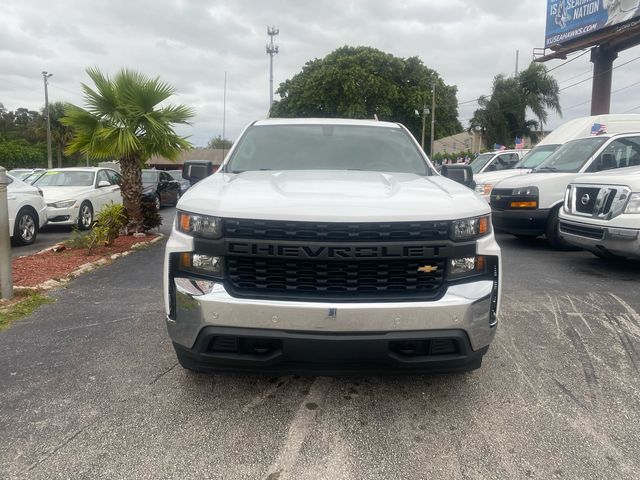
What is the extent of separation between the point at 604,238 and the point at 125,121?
761 centimetres

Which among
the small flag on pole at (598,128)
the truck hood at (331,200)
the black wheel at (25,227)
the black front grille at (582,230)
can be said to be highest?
the small flag on pole at (598,128)

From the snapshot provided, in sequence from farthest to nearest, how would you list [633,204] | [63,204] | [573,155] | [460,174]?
1. [63,204]
2. [573,155]
3. [633,204]
4. [460,174]

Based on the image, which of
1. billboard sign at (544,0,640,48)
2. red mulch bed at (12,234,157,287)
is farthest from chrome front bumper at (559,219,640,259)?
billboard sign at (544,0,640,48)

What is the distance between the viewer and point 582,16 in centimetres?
2902

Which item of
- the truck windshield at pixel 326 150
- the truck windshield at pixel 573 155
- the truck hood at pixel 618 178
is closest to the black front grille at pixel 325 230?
the truck windshield at pixel 326 150

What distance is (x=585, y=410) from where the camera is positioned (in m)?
3.05

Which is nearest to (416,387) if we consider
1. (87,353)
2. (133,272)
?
(87,353)

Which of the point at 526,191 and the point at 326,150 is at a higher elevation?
the point at 326,150

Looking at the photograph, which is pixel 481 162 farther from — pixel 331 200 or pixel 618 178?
pixel 331 200

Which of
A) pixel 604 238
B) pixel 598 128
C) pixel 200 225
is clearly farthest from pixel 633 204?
pixel 598 128

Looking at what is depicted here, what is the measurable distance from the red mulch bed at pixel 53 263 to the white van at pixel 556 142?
24.3 ft

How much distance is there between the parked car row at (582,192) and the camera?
238 inches

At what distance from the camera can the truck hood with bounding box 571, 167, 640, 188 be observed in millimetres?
5996

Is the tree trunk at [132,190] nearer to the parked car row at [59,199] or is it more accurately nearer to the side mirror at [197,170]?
the parked car row at [59,199]
